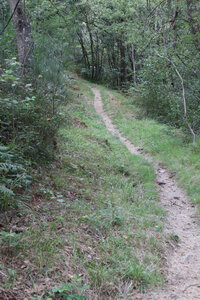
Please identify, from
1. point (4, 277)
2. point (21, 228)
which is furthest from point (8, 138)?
point (4, 277)

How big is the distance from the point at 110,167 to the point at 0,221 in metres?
3.80

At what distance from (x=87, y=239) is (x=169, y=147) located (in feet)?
16.4

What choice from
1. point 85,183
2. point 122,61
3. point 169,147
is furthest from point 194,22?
point 122,61

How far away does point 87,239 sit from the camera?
11.9ft

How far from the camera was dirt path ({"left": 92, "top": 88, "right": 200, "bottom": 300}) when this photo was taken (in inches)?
118

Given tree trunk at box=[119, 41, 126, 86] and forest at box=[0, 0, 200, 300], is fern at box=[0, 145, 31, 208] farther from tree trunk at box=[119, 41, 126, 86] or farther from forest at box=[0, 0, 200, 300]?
tree trunk at box=[119, 41, 126, 86]

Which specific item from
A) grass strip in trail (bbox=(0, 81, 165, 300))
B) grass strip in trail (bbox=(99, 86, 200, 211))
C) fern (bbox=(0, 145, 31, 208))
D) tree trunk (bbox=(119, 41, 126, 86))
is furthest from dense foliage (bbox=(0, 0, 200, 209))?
tree trunk (bbox=(119, 41, 126, 86))

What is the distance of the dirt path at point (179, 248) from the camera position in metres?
2.99

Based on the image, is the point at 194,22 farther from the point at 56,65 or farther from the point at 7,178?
the point at 7,178

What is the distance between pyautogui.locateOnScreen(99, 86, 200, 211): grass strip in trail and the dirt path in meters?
0.25

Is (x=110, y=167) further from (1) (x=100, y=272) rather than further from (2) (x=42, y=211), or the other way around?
(1) (x=100, y=272)

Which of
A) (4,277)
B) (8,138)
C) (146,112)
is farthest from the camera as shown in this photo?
(146,112)

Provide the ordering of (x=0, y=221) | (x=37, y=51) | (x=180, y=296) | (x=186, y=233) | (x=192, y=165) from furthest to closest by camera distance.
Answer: (x=192, y=165), (x=37, y=51), (x=186, y=233), (x=0, y=221), (x=180, y=296)

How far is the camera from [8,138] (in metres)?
4.68
